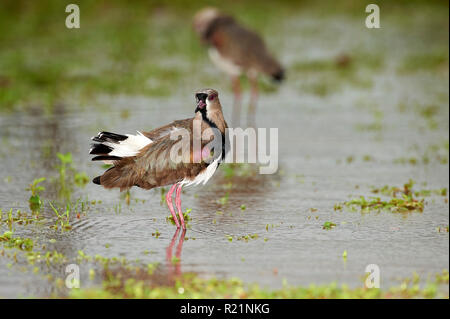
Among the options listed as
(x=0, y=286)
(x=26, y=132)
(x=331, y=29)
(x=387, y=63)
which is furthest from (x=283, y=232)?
(x=331, y=29)

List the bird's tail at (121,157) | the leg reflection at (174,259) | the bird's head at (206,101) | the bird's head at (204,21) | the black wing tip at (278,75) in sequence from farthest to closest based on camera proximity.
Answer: the bird's head at (204,21) < the black wing tip at (278,75) < the bird's head at (206,101) < the bird's tail at (121,157) < the leg reflection at (174,259)

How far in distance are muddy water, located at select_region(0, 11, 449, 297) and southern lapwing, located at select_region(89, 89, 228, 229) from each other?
1.64 ft

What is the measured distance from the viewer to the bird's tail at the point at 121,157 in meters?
7.07

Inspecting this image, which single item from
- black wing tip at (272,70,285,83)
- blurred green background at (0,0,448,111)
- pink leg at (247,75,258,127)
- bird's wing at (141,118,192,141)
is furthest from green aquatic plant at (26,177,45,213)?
black wing tip at (272,70,285,83)

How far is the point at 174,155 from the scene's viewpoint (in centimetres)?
720

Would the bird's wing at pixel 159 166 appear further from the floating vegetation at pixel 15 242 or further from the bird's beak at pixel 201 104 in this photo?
the floating vegetation at pixel 15 242

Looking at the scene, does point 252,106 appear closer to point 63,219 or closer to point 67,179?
point 67,179

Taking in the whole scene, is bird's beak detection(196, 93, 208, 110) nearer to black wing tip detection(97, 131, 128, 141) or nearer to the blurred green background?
black wing tip detection(97, 131, 128, 141)

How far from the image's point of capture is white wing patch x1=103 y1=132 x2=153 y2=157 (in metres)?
7.10

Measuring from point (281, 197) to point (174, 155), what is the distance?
2045mm

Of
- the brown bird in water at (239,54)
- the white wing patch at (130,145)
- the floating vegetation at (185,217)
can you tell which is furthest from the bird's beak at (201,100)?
the brown bird in water at (239,54)

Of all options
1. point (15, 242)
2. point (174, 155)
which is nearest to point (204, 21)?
point (174, 155)

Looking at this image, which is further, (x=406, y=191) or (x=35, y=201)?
(x=406, y=191)

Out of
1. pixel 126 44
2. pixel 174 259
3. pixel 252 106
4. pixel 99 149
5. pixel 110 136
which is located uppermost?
pixel 126 44
